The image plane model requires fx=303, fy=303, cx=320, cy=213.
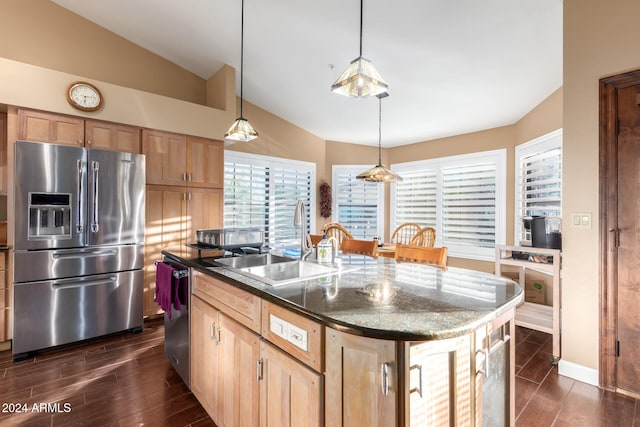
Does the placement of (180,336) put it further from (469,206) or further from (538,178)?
(469,206)

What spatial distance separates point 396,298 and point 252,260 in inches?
44.7

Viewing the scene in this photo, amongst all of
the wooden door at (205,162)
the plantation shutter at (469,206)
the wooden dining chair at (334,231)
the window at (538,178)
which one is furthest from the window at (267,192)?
the window at (538,178)

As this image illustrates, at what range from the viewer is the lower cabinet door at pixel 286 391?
107 centimetres

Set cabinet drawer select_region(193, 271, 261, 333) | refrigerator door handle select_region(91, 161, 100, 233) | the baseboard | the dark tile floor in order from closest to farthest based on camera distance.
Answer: cabinet drawer select_region(193, 271, 261, 333)
the dark tile floor
the baseboard
refrigerator door handle select_region(91, 161, 100, 233)

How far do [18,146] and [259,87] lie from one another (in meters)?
2.56

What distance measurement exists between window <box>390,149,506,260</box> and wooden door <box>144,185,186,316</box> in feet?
11.9

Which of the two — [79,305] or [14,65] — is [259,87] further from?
[79,305]

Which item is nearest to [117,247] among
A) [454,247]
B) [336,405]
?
[336,405]

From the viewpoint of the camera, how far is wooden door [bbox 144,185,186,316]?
336 cm

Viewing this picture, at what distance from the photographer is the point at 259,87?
4.07 meters

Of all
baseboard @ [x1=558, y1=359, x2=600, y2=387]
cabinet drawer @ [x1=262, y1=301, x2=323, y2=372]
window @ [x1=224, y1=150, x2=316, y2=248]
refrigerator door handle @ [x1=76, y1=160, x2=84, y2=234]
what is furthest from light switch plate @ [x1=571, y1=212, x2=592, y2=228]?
refrigerator door handle @ [x1=76, y1=160, x2=84, y2=234]

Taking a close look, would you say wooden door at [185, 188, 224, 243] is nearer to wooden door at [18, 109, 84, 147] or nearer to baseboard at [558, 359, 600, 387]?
wooden door at [18, 109, 84, 147]

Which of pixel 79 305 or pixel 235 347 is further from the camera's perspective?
pixel 79 305

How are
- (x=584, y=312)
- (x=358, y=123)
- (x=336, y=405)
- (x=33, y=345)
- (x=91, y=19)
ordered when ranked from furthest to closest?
(x=358, y=123)
(x=91, y=19)
(x=33, y=345)
(x=584, y=312)
(x=336, y=405)
